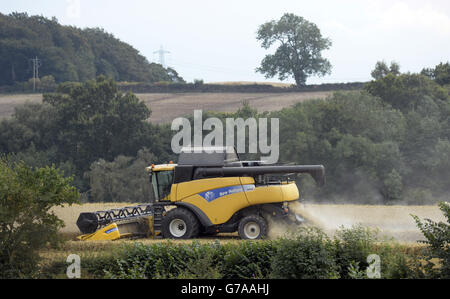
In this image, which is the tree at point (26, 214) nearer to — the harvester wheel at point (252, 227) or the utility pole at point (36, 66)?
the harvester wheel at point (252, 227)

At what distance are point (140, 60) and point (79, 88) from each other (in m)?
45.3

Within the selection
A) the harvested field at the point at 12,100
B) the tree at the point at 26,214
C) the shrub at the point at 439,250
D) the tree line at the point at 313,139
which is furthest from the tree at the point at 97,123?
the shrub at the point at 439,250

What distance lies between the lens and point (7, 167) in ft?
46.5

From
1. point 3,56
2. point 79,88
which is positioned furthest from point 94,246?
point 3,56

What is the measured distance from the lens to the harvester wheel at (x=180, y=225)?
53.8 ft

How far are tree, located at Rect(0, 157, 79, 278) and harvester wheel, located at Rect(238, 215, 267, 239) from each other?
4756 mm

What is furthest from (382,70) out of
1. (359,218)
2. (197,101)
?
(359,218)

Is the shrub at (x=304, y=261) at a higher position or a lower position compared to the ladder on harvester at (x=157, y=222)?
higher

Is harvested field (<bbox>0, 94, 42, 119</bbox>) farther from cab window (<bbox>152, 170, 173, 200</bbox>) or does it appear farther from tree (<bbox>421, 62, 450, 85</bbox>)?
cab window (<bbox>152, 170, 173, 200</bbox>)

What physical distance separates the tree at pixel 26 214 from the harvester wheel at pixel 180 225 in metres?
3.34

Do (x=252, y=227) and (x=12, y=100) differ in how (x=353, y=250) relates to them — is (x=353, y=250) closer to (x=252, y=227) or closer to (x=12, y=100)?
(x=252, y=227)

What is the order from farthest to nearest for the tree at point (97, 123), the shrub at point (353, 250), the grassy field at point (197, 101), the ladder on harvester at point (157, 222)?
the grassy field at point (197, 101) → the tree at point (97, 123) → the ladder on harvester at point (157, 222) → the shrub at point (353, 250)

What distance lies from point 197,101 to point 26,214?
5460cm

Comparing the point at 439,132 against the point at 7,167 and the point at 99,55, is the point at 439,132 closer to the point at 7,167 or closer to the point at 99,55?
the point at 7,167
